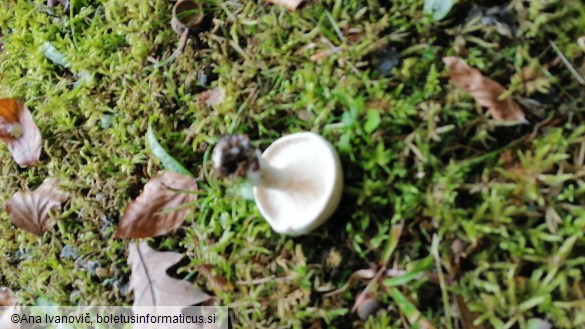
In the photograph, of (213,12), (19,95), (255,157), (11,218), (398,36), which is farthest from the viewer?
(19,95)

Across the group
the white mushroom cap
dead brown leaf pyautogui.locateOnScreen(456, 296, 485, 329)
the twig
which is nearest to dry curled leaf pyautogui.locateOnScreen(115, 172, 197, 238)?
the white mushroom cap

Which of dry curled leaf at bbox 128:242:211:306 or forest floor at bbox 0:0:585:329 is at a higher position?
forest floor at bbox 0:0:585:329

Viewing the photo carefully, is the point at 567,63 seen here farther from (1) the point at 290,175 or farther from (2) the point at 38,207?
(2) the point at 38,207

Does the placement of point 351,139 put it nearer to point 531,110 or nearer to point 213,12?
point 531,110

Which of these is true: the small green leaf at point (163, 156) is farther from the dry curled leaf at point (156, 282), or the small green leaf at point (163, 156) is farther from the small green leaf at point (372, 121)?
the small green leaf at point (372, 121)

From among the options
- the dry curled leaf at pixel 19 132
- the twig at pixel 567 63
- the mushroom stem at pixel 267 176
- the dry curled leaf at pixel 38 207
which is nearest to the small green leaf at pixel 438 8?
the twig at pixel 567 63

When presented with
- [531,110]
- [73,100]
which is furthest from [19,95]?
[531,110]

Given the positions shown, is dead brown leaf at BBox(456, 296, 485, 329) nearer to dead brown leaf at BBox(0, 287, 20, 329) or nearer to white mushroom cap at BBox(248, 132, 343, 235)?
white mushroom cap at BBox(248, 132, 343, 235)
